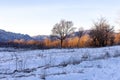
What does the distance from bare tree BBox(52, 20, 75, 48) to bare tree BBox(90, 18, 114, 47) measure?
30695 millimetres

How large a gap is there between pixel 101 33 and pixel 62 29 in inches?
1486

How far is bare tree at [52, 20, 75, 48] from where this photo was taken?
110 metres

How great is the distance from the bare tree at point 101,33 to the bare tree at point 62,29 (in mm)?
30695

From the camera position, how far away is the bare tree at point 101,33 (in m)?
72.1

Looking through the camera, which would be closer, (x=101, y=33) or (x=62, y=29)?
(x=101, y=33)

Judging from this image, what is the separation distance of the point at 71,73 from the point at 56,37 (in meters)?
97.5

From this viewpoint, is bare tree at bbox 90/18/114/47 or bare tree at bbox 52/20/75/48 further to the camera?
bare tree at bbox 52/20/75/48

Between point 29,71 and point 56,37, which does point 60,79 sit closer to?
point 29,71

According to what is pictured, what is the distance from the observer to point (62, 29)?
11131 centimetres

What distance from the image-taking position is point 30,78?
39.3ft

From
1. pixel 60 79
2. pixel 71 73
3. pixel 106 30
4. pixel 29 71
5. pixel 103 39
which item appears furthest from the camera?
pixel 106 30

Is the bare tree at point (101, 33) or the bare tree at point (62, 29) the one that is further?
the bare tree at point (62, 29)

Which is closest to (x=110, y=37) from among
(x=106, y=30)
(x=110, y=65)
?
(x=106, y=30)

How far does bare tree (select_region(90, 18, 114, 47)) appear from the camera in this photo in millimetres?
72062
